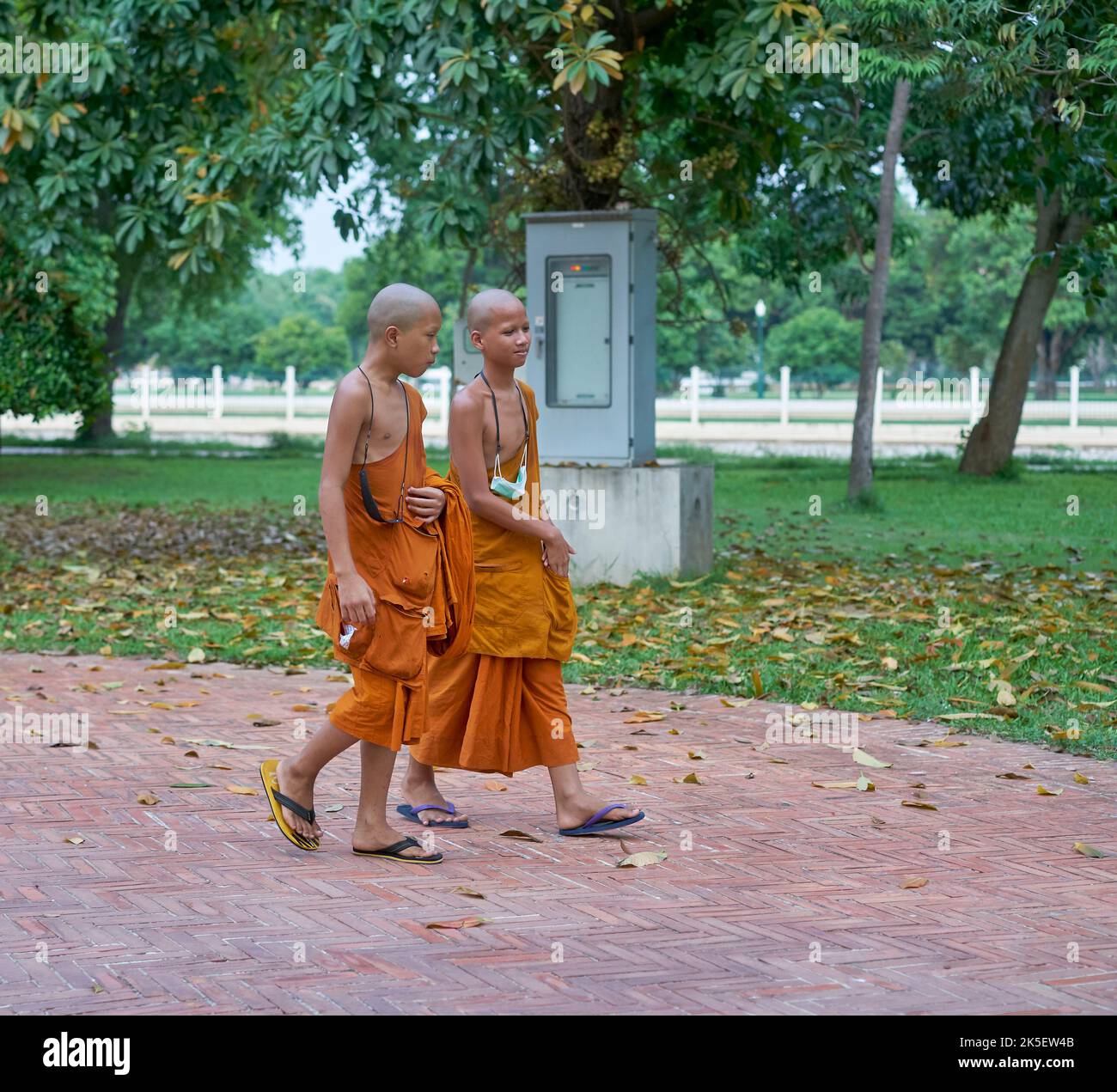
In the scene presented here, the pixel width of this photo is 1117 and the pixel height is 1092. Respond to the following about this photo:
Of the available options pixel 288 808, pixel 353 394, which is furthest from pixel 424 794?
pixel 353 394

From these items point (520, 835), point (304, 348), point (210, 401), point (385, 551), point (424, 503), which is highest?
point (304, 348)

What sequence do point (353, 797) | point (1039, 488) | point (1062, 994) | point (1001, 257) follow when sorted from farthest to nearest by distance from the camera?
point (1001, 257)
point (1039, 488)
point (353, 797)
point (1062, 994)

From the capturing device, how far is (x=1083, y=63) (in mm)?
9562

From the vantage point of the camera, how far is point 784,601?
37.7 ft

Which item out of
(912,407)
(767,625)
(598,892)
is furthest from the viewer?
(912,407)

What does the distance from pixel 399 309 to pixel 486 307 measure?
476 mm

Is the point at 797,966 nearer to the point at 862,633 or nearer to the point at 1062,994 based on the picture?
the point at 1062,994

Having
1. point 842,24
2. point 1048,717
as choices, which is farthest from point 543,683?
point 842,24

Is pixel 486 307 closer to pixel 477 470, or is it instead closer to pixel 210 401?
pixel 477 470

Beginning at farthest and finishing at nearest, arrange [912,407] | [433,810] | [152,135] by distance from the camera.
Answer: [912,407] → [152,135] → [433,810]

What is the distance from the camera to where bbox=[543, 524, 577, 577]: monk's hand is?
5.76m

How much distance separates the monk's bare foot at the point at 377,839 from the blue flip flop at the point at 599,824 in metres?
0.55

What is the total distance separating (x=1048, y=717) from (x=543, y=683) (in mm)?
3037

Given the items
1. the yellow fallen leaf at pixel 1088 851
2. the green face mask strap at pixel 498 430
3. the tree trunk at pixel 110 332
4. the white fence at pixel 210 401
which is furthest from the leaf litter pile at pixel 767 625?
the white fence at pixel 210 401
